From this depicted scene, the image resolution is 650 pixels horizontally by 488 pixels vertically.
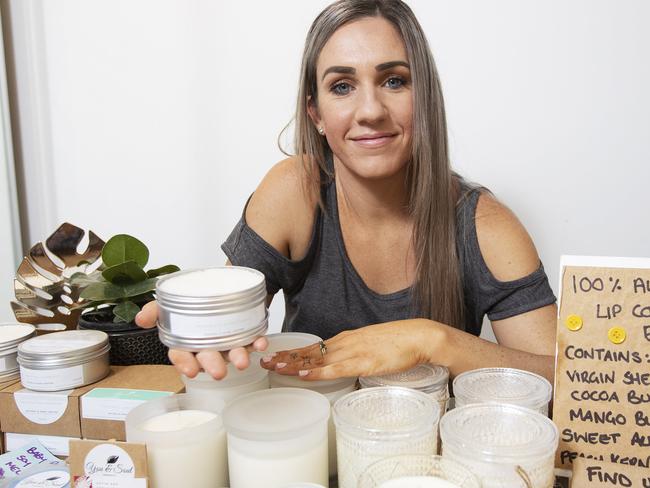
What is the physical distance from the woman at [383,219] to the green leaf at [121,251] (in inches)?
12.8

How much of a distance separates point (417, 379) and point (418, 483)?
20 centimetres

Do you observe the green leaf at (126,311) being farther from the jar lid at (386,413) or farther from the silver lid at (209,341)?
the jar lid at (386,413)

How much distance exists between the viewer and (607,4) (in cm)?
159

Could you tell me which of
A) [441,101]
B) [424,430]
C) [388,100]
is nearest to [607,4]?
[441,101]

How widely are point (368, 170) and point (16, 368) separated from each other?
0.71 m

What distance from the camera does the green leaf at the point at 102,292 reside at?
2.88 feet

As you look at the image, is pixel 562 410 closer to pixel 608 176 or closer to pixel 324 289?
pixel 324 289

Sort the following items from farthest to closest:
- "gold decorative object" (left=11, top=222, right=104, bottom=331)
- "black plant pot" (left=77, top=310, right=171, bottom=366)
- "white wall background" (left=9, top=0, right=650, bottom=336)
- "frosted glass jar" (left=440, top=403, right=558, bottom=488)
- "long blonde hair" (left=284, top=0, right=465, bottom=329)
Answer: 1. "white wall background" (left=9, top=0, right=650, bottom=336)
2. "long blonde hair" (left=284, top=0, right=465, bottom=329)
3. "gold decorative object" (left=11, top=222, right=104, bottom=331)
4. "black plant pot" (left=77, top=310, right=171, bottom=366)
5. "frosted glass jar" (left=440, top=403, right=558, bottom=488)

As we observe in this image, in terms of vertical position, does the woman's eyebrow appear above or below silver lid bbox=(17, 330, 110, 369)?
above

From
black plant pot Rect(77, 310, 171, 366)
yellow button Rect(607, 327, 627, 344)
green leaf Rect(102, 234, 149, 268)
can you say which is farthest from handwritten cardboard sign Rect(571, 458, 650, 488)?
green leaf Rect(102, 234, 149, 268)

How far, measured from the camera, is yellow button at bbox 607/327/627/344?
617 millimetres

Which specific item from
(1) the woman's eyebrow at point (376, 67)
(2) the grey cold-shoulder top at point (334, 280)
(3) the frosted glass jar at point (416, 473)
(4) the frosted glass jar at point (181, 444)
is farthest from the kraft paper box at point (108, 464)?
(1) the woman's eyebrow at point (376, 67)

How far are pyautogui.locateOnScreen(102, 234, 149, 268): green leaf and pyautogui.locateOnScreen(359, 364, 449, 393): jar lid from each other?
451 millimetres

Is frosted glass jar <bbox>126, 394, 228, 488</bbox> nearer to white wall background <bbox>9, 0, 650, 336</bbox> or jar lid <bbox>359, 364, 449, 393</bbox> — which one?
jar lid <bbox>359, 364, 449, 393</bbox>
